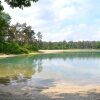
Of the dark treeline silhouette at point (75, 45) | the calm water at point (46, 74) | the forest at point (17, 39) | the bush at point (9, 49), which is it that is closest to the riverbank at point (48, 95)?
the calm water at point (46, 74)

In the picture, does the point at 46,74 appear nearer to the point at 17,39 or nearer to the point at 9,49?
the point at 9,49

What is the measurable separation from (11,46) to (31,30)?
2972 cm

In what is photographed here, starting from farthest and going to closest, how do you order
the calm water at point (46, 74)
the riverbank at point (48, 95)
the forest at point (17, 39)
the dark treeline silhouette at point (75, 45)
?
the dark treeline silhouette at point (75, 45), the forest at point (17, 39), the calm water at point (46, 74), the riverbank at point (48, 95)

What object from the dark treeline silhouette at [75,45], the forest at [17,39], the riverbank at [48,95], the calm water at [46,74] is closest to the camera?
the riverbank at [48,95]

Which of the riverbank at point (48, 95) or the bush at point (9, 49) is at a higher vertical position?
the bush at point (9, 49)

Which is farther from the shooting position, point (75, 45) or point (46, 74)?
point (75, 45)

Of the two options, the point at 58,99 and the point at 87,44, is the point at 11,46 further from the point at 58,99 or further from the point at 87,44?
the point at 87,44

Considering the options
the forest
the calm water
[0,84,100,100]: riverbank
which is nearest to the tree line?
the forest

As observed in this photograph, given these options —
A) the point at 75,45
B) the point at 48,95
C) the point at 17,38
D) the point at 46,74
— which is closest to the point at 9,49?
the point at 17,38

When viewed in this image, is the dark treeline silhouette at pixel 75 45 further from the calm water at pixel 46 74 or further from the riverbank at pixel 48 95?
the riverbank at pixel 48 95

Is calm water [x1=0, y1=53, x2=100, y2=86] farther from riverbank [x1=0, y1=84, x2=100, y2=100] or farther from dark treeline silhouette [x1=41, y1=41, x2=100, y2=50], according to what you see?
dark treeline silhouette [x1=41, y1=41, x2=100, y2=50]

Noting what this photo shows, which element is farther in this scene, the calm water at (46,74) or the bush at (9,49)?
the bush at (9,49)

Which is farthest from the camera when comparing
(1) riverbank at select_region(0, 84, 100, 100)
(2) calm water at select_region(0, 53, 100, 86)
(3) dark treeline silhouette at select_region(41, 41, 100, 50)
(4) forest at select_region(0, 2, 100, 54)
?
(3) dark treeline silhouette at select_region(41, 41, 100, 50)

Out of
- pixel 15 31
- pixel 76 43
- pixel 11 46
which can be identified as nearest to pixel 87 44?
pixel 76 43
